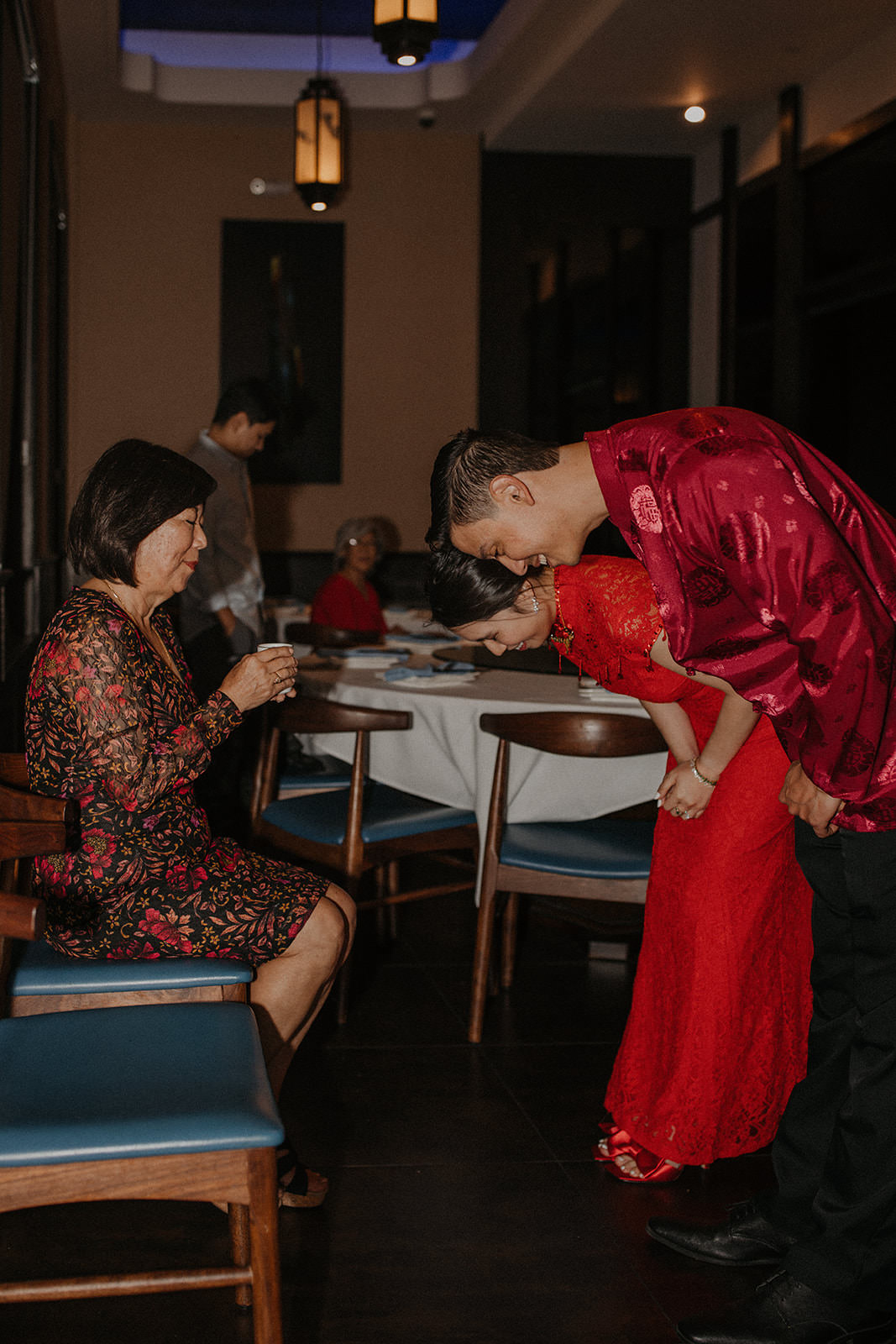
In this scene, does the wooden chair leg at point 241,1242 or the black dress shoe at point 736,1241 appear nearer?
the wooden chair leg at point 241,1242

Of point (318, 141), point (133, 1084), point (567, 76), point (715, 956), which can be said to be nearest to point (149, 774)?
point (133, 1084)

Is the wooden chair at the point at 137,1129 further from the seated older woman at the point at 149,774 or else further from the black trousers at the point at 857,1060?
the black trousers at the point at 857,1060

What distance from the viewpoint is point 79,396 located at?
288 inches

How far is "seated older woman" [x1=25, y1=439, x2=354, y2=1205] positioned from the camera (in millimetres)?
1938

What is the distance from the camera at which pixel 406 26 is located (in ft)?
13.5

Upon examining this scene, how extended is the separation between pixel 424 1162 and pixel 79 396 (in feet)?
19.7

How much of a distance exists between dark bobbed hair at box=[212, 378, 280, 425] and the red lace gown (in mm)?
2778

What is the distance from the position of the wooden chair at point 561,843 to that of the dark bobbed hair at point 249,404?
2.18 m

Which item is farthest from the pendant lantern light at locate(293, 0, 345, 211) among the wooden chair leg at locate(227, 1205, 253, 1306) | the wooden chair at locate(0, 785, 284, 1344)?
the wooden chair leg at locate(227, 1205, 253, 1306)

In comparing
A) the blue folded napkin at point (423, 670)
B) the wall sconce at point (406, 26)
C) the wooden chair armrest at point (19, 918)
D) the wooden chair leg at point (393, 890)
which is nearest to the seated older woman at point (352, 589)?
the blue folded napkin at point (423, 670)

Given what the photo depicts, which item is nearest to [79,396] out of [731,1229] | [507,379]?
[507,379]

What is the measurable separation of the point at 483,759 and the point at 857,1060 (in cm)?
149

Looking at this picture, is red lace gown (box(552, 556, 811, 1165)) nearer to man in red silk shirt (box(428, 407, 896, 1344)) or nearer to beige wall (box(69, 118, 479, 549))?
man in red silk shirt (box(428, 407, 896, 1344))

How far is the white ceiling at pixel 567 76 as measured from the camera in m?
5.17
